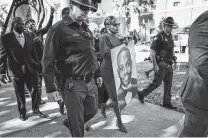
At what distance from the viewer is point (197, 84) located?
216 centimetres

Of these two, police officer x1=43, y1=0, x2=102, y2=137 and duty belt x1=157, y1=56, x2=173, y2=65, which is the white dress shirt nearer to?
police officer x1=43, y1=0, x2=102, y2=137

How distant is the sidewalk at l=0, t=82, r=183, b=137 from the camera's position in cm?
380

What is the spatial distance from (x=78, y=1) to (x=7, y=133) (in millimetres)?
2574

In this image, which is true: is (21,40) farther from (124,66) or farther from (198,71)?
(198,71)

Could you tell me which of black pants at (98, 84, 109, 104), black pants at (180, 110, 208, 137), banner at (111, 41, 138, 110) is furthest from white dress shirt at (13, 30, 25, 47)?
black pants at (180, 110, 208, 137)

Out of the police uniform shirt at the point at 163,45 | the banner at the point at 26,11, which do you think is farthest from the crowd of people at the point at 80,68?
the banner at the point at 26,11

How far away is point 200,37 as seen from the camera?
80.0 inches

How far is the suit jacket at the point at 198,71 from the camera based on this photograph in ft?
6.58

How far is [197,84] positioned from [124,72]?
5.77 ft

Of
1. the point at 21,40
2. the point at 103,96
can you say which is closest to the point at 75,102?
the point at 103,96

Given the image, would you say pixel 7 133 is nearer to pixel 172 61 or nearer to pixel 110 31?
pixel 110 31

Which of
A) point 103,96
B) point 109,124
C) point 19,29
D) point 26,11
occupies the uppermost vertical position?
point 26,11

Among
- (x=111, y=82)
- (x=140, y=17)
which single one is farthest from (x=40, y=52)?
(x=140, y=17)

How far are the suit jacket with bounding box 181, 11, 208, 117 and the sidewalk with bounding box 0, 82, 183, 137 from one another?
66.0 inches
